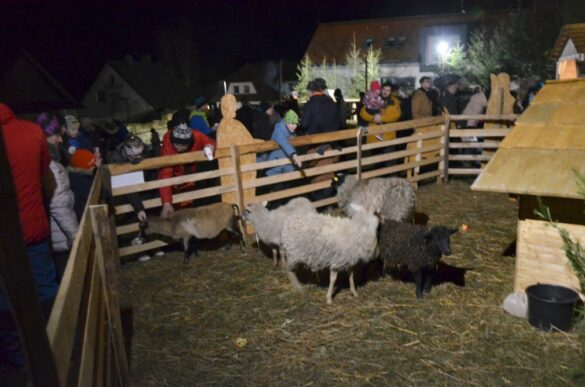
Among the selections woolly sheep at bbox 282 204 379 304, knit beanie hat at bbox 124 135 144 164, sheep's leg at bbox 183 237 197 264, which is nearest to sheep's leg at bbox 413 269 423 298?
woolly sheep at bbox 282 204 379 304

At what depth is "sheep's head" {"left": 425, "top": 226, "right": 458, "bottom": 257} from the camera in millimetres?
4840

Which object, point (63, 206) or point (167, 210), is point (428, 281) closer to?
point (167, 210)

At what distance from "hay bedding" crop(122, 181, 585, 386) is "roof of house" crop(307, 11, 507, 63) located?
151ft

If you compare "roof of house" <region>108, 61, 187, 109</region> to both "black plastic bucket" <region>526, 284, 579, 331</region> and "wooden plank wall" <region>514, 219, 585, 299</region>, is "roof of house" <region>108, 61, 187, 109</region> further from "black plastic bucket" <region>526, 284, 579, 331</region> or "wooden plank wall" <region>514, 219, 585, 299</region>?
"black plastic bucket" <region>526, 284, 579, 331</region>

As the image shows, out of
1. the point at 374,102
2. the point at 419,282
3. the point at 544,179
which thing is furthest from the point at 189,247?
the point at 374,102

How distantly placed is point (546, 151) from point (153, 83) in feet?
155

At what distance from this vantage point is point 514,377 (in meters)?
3.79

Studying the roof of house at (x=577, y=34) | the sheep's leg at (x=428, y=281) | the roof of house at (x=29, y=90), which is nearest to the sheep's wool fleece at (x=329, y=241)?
the sheep's leg at (x=428, y=281)

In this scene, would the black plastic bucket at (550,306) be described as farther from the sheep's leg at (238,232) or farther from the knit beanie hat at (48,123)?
the knit beanie hat at (48,123)

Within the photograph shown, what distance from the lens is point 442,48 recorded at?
46.3 meters

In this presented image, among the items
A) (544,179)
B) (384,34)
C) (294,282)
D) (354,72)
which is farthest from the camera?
(384,34)

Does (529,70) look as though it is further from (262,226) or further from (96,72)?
(96,72)

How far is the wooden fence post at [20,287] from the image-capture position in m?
0.88

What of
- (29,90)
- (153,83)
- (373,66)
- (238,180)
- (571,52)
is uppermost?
(373,66)
